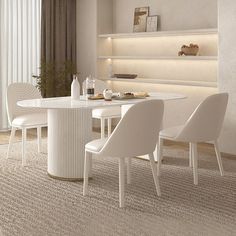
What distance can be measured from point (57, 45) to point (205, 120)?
12.5 ft

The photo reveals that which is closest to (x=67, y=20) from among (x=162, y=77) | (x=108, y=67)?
(x=108, y=67)

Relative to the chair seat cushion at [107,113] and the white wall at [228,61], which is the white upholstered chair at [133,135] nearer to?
the chair seat cushion at [107,113]

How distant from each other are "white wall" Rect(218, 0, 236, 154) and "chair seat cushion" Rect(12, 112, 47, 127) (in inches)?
81.6

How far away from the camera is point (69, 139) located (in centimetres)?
441

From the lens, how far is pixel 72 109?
424 centimetres

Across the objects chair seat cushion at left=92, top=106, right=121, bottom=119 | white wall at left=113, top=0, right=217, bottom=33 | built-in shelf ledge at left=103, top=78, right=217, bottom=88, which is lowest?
chair seat cushion at left=92, top=106, right=121, bottom=119

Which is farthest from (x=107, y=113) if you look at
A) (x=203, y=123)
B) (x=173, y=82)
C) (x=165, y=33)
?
(x=203, y=123)

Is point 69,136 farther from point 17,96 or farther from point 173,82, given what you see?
point 173,82

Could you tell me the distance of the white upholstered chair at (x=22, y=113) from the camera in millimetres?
5125

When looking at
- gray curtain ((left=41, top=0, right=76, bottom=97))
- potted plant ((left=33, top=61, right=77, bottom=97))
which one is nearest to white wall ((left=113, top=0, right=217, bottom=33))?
gray curtain ((left=41, top=0, right=76, bottom=97))

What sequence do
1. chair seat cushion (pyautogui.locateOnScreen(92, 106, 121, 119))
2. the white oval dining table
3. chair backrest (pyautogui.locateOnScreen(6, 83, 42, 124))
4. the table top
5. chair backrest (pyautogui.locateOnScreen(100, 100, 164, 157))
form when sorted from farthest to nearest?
chair seat cushion (pyautogui.locateOnScreen(92, 106, 121, 119)), chair backrest (pyautogui.locateOnScreen(6, 83, 42, 124)), the white oval dining table, the table top, chair backrest (pyautogui.locateOnScreen(100, 100, 164, 157))

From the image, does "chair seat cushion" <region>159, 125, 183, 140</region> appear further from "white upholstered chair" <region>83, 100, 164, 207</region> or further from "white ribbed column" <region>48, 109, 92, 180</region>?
"white ribbed column" <region>48, 109, 92, 180</region>

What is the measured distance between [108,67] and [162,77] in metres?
1.08

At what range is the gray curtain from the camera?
287 inches
